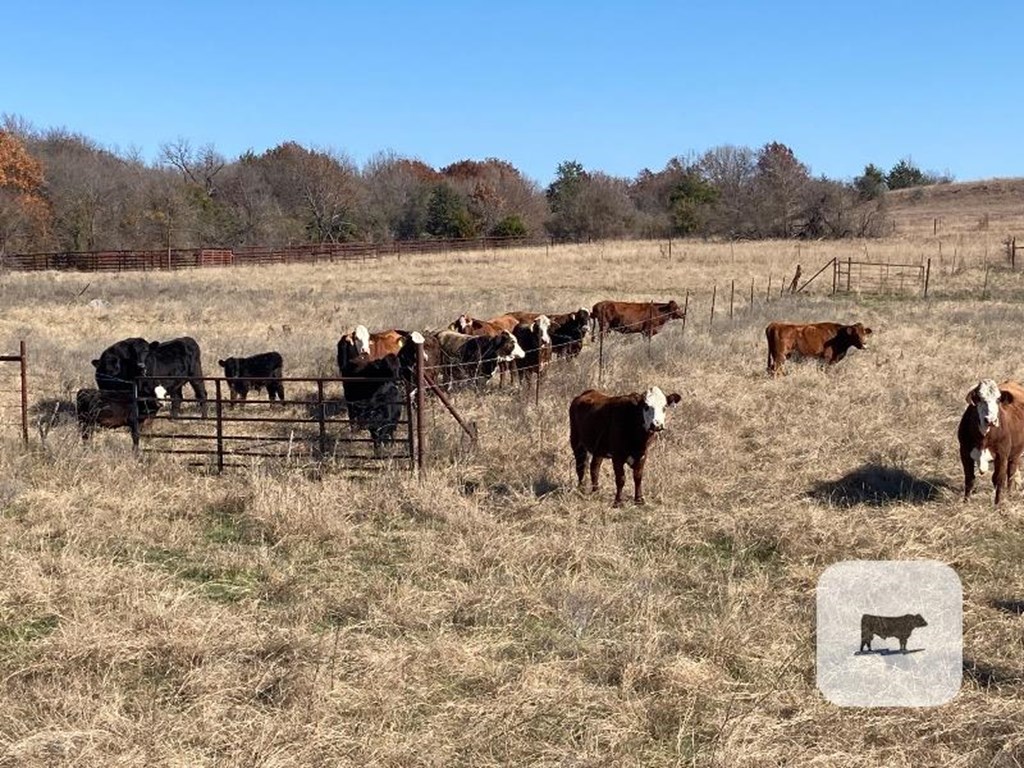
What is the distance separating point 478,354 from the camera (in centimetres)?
1336

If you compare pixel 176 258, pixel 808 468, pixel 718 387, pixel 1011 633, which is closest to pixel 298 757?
pixel 1011 633

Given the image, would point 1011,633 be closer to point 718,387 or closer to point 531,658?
point 531,658

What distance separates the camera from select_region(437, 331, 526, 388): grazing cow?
13117mm

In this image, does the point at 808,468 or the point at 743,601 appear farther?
the point at 808,468

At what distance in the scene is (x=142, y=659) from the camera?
16.6ft

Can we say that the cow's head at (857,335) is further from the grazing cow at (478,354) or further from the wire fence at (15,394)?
the wire fence at (15,394)

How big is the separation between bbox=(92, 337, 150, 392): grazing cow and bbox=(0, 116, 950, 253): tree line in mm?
43178

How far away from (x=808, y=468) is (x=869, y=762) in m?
4.93

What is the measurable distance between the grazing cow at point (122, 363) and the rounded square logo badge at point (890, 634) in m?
9.72

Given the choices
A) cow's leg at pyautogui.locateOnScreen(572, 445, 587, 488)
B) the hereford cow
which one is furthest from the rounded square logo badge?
the hereford cow

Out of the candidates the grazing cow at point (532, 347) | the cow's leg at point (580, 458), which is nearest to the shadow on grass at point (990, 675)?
the cow's leg at point (580, 458)

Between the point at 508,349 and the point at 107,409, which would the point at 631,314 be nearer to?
the point at 508,349

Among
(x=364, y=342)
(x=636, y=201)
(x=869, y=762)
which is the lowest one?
(x=869, y=762)

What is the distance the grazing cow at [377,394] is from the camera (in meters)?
9.35
